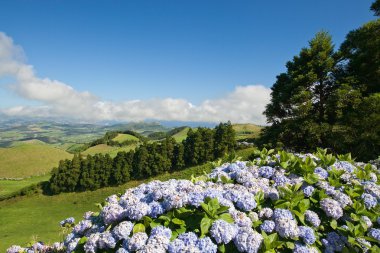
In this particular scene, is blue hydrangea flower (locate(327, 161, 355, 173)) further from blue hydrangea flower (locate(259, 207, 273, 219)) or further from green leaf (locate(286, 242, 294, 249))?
green leaf (locate(286, 242, 294, 249))

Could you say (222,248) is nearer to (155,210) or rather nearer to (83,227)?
(155,210)

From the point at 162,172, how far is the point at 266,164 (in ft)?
200

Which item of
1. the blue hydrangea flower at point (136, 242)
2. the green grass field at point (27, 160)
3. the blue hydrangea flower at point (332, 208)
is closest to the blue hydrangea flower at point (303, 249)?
the blue hydrangea flower at point (332, 208)

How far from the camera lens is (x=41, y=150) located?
410 feet

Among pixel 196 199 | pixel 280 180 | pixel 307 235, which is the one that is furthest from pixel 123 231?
pixel 280 180

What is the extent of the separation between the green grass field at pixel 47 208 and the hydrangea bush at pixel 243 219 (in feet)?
114

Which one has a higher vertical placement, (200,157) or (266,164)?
(266,164)

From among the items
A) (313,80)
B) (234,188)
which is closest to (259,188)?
(234,188)

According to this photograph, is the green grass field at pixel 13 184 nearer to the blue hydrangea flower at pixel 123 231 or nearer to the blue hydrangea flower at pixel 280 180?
the blue hydrangea flower at pixel 123 231

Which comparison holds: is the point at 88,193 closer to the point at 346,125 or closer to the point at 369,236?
the point at 346,125

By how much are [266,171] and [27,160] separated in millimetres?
125628

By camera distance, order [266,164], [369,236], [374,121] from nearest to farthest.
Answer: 1. [369,236]
2. [266,164]
3. [374,121]

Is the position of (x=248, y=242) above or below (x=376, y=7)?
below

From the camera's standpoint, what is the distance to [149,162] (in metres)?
67.2
